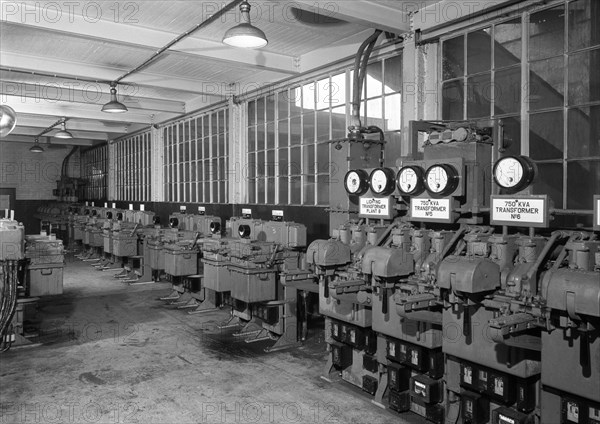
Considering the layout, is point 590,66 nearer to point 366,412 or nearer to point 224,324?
point 366,412

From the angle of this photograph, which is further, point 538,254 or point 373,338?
point 373,338

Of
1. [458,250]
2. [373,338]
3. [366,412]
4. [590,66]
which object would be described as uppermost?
[590,66]

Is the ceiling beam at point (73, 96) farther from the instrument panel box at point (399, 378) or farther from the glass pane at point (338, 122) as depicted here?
the instrument panel box at point (399, 378)

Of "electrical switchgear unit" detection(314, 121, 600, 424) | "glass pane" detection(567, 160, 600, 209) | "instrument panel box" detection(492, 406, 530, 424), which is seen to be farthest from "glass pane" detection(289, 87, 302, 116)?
"instrument panel box" detection(492, 406, 530, 424)

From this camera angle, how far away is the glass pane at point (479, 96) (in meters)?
4.01

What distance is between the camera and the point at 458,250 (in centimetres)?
311

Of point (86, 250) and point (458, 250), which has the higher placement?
point (458, 250)

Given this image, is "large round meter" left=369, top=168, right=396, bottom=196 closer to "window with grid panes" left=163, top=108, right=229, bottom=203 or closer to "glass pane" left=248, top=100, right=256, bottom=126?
"glass pane" left=248, top=100, right=256, bottom=126

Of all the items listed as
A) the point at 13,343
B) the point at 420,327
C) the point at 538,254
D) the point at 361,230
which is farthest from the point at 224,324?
the point at 538,254

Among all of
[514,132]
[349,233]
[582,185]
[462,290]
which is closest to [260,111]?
[349,233]

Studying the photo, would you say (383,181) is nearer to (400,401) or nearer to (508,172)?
(508,172)

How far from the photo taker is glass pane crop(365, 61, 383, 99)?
504 centimetres

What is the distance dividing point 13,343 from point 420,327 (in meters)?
4.08

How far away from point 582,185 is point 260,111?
4.43 meters
